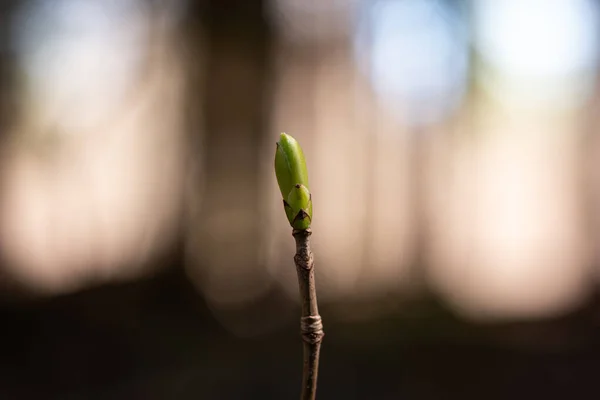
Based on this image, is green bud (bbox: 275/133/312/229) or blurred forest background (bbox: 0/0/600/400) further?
blurred forest background (bbox: 0/0/600/400)

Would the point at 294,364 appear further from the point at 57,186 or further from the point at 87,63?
the point at 87,63

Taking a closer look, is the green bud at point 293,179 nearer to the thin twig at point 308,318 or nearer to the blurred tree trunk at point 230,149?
the thin twig at point 308,318

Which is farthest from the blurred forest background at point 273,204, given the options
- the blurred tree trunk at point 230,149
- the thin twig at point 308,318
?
the thin twig at point 308,318

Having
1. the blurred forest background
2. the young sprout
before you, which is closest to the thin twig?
the young sprout

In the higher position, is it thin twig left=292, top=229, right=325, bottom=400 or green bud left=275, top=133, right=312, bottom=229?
green bud left=275, top=133, right=312, bottom=229

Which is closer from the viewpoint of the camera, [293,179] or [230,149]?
[293,179]

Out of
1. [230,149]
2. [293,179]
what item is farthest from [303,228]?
[230,149]

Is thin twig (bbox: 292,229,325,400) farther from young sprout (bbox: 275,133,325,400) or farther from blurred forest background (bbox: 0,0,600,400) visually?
blurred forest background (bbox: 0,0,600,400)

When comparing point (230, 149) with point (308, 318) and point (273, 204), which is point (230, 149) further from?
point (308, 318)
